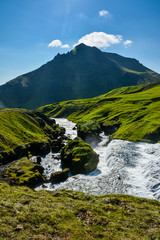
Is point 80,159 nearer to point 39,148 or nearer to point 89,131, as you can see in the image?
point 39,148

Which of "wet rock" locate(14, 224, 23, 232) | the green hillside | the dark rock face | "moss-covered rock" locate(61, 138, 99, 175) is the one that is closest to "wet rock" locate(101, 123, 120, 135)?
the green hillside

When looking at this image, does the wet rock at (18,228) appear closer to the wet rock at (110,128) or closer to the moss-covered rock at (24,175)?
the moss-covered rock at (24,175)

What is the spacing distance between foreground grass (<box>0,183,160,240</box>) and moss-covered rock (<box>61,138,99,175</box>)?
65.0ft

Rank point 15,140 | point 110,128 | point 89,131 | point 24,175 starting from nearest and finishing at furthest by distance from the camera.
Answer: point 24,175, point 15,140, point 89,131, point 110,128

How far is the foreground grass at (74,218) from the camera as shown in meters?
14.9

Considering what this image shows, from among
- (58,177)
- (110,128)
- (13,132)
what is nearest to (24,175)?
(58,177)

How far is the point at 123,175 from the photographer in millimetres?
37625

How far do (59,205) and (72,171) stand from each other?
23.3 meters

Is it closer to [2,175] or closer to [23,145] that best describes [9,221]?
[2,175]

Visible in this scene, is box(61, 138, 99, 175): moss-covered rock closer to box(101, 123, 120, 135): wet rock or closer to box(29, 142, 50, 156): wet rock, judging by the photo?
box(29, 142, 50, 156): wet rock

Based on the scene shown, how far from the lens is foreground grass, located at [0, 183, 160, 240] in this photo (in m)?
14.9

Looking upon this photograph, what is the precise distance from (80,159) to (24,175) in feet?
52.3

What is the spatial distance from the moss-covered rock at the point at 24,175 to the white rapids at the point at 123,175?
2.50 metres

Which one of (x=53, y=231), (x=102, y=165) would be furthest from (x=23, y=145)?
(x=53, y=231)
